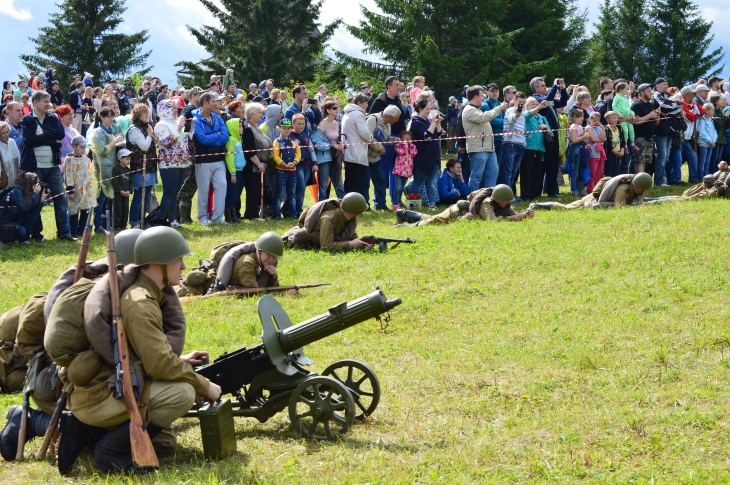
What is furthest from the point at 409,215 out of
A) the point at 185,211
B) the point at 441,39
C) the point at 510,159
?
the point at 441,39

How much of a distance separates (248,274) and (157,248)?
5.04 metres

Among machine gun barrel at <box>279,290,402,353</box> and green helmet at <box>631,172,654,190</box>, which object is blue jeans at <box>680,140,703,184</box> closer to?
green helmet at <box>631,172,654,190</box>

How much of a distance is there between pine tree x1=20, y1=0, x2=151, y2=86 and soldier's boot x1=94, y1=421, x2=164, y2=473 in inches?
1578

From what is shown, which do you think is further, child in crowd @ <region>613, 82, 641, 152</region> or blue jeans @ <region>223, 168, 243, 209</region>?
child in crowd @ <region>613, 82, 641, 152</region>

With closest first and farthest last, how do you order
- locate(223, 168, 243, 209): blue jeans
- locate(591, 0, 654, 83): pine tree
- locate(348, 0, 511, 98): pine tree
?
locate(223, 168, 243, 209): blue jeans, locate(348, 0, 511, 98): pine tree, locate(591, 0, 654, 83): pine tree

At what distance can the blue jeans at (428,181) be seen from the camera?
18.5 m

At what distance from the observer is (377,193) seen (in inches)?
739

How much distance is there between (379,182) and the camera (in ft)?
61.2

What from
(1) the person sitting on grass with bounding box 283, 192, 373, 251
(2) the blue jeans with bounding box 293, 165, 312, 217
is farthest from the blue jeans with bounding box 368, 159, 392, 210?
(1) the person sitting on grass with bounding box 283, 192, 373, 251

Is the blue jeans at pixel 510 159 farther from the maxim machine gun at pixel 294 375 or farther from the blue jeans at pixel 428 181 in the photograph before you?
the maxim machine gun at pixel 294 375

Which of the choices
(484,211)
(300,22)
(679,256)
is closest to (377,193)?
(484,211)

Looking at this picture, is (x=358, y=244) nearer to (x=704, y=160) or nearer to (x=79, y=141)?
(x=79, y=141)

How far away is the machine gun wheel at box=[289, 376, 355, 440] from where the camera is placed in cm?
675

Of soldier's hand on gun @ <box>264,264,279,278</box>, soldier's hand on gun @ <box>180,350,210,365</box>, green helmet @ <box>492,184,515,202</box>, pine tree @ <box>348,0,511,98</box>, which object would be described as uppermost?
pine tree @ <box>348,0,511,98</box>
